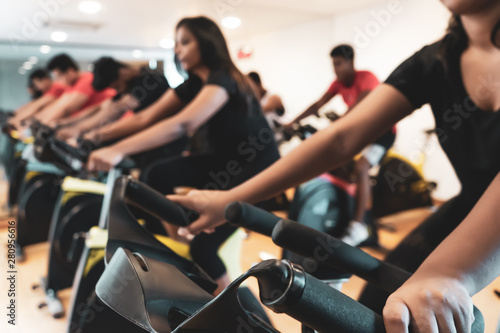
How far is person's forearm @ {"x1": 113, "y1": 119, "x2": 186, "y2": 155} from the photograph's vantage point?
1.52 meters

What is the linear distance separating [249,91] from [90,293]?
107 centimetres

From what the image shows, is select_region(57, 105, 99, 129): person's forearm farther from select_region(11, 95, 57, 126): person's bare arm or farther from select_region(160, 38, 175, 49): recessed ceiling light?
select_region(160, 38, 175, 49): recessed ceiling light

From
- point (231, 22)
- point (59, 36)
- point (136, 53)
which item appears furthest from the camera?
point (136, 53)

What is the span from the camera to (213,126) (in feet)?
5.96

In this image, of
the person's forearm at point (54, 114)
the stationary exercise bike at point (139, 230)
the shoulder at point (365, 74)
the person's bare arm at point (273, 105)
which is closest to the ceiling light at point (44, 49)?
the person's forearm at point (54, 114)

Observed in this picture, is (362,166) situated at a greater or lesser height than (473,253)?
lesser

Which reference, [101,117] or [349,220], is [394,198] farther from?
[101,117]

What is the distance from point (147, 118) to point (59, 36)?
8040 mm

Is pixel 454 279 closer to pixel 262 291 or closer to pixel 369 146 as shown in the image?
pixel 262 291

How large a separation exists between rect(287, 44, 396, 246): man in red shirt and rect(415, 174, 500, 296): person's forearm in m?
2.24

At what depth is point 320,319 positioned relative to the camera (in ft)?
1.18

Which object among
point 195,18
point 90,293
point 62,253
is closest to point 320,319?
point 90,293

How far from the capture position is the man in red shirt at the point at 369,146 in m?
2.89

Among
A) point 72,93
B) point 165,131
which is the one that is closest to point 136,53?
point 72,93
